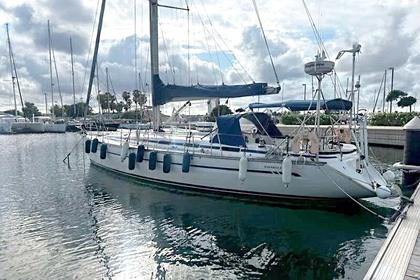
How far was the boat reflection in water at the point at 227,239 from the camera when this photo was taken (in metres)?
6.97

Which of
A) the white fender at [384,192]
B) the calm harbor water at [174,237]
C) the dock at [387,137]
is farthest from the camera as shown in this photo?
the dock at [387,137]

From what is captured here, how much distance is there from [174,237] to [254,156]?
419cm

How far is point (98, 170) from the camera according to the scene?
60.5ft

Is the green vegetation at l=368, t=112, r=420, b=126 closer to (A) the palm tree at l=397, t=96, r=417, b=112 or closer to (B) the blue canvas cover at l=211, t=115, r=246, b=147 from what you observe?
(A) the palm tree at l=397, t=96, r=417, b=112

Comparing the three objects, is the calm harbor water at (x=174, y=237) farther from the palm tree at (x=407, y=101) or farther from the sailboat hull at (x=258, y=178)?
the palm tree at (x=407, y=101)

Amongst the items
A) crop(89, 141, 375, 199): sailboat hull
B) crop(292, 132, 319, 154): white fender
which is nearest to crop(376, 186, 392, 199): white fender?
crop(89, 141, 375, 199): sailboat hull

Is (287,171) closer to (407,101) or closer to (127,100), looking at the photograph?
(407,101)

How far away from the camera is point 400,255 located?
5.77 meters

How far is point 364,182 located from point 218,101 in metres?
6.77

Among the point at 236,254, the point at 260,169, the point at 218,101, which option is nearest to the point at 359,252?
the point at 236,254

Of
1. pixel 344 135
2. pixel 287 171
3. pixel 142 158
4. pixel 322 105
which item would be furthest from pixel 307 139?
pixel 142 158

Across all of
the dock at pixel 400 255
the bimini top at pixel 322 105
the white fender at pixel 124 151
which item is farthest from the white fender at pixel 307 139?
the white fender at pixel 124 151

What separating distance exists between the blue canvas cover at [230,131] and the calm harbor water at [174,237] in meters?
2.10

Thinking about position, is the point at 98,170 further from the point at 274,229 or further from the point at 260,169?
the point at 274,229
